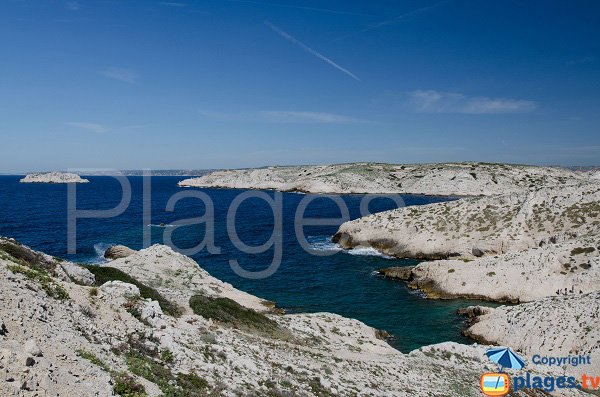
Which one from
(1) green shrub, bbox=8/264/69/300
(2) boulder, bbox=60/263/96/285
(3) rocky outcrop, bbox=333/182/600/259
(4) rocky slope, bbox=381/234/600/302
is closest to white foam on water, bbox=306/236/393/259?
(3) rocky outcrop, bbox=333/182/600/259

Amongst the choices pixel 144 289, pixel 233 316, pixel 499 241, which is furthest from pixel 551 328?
pixel 144 289

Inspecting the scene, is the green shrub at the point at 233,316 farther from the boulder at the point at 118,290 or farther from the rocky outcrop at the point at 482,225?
the rocky outcrop at the point at 482,225

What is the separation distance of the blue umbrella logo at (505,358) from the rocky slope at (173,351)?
91 cm

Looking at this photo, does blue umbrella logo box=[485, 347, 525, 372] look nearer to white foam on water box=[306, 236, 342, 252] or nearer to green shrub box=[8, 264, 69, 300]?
green shrub box=[8, 264, 69, 300]

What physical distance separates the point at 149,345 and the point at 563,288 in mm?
44424

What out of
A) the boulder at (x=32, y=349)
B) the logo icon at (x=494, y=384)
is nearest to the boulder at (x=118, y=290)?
the boulder at (x=32, y=349)

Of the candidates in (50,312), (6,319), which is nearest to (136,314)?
(50,312)

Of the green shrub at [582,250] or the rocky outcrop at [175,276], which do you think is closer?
the rocky outcrop at [175,276]

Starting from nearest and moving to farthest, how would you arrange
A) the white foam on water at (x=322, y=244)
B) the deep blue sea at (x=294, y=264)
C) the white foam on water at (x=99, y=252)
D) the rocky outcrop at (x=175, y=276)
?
the rocky outcrop at (x=175, y=276)
the deep blue sea at (x=294, y=264)
the white foam on water at (x=99, y=252)
the white foam on water at (x=322, y=244)

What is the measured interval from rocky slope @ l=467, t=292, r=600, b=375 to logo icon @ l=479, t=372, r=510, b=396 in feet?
24.7

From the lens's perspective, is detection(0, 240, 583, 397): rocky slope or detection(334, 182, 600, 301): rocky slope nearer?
detection(0, 240, 583, 397): rocky slope

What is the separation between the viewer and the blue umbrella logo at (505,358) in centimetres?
2634

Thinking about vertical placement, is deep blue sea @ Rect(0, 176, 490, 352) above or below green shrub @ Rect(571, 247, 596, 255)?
below

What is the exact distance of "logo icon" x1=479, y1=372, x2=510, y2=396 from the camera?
23.2 metres
